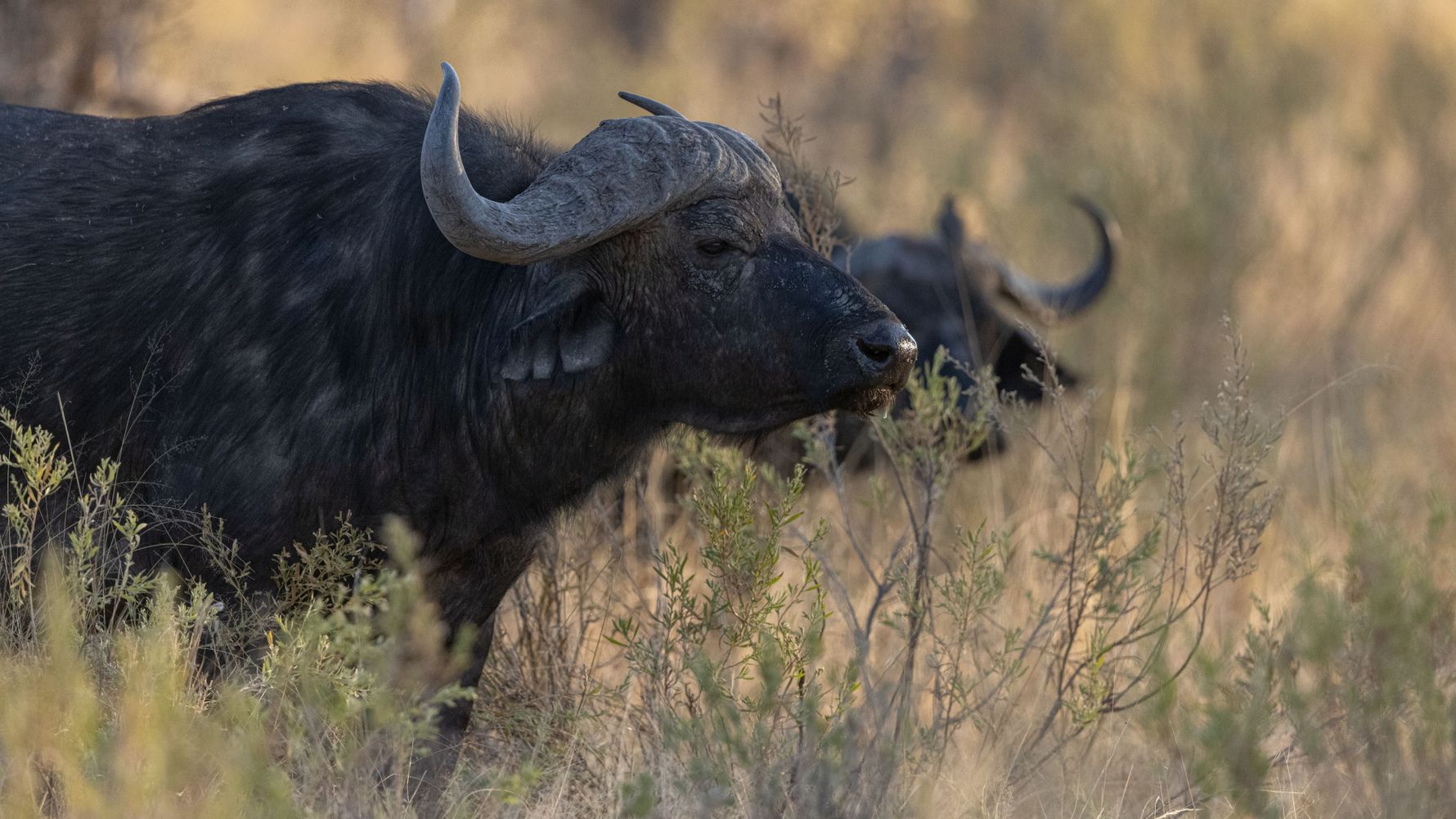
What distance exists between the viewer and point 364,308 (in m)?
4.00

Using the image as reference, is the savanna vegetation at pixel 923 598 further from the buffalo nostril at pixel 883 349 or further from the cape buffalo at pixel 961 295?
the buffalo nostril at pixel 883 349

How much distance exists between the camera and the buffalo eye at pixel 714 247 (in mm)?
3980

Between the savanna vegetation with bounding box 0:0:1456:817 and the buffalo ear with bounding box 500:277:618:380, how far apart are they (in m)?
0.55

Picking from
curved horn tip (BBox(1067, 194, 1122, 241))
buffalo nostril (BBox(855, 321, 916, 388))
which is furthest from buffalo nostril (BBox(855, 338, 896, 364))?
curved horn tip (BBox(1067, 194, 1122, 241))

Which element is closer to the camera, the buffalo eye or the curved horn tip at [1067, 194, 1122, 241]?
the buffalo eye

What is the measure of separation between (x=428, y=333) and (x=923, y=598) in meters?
1.61

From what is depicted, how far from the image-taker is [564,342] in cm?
399

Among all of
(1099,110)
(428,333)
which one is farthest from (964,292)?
(1099,110)

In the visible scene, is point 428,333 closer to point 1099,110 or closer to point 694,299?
point 694,299

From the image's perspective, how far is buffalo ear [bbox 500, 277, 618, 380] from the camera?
3.96 metres

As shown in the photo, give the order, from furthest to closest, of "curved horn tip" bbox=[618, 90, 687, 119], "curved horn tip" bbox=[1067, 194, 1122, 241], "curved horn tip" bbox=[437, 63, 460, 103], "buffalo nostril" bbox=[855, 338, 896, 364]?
"curved horn tip" bbox=[1067, 194, 1122, 241] → "curved horn tip" bbox=[618, 90, 687, 119] → "buffalo nostril" bbox=[855, 338, 896, 364] → "curved horn tip" bbox=[437, 63, 460, 103]

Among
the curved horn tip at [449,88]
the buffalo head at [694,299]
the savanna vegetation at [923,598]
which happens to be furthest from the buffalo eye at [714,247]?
the curved horn tip at [449,88]

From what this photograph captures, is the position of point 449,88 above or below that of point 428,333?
above

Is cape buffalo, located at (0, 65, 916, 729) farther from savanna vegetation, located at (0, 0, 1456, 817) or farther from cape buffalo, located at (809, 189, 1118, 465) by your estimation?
cape buffalo, located at (809, 189, 1118, 465)
